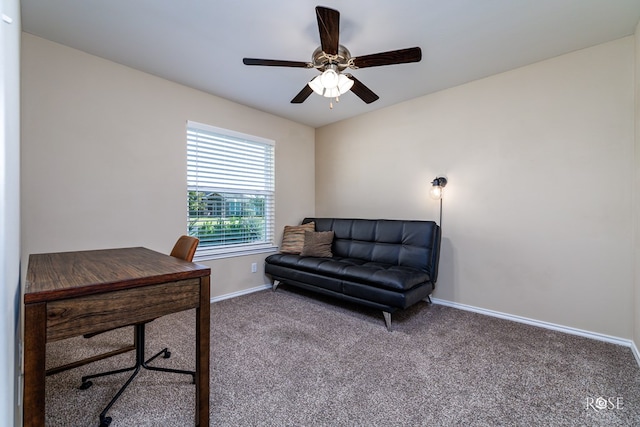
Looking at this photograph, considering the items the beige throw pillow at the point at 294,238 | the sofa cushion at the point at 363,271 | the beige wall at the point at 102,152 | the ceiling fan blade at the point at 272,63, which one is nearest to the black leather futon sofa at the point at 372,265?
the sofa cushion at the point at 363,271

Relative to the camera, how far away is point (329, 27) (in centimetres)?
163

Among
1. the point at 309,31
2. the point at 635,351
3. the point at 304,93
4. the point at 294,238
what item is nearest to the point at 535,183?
the point at 635,351

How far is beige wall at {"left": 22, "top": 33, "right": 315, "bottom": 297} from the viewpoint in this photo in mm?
2195

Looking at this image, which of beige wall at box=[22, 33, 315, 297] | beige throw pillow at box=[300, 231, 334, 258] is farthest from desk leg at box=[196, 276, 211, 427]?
beige throw pillow at box=[300, 231, 334, 258]

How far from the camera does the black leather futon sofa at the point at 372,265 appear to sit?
2.51 meters

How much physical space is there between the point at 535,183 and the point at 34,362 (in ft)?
11.4

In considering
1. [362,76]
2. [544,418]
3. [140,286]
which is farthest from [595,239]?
[140,286]

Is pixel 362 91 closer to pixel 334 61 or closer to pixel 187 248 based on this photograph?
pixel 334 61

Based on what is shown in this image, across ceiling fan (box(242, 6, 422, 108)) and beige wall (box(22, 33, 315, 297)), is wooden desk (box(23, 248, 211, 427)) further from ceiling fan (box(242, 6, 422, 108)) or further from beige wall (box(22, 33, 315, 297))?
ceiling fan (box(242, 6, 422, 108))

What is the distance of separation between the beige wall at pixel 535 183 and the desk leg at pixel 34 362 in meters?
3.25

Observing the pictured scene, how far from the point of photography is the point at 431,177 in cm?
325

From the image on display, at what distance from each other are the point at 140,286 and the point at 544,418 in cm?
209

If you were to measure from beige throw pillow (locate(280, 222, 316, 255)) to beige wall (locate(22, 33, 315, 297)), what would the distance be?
764 mm

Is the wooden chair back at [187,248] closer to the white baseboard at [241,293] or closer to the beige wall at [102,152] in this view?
the beige wall at [102,152]
